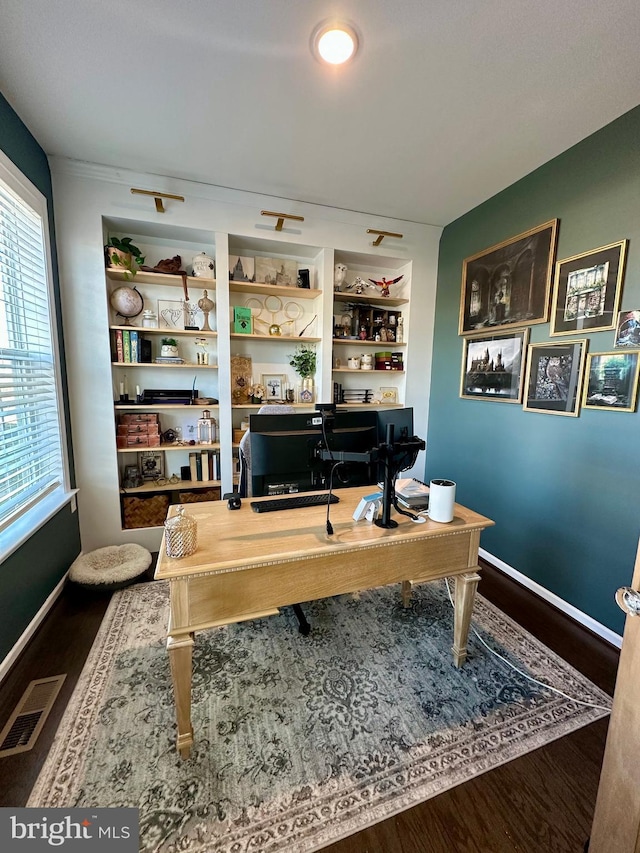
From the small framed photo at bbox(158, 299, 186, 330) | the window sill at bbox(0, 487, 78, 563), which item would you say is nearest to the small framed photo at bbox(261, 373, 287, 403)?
the small framed photo at bbox(158, 299, 186, 330)

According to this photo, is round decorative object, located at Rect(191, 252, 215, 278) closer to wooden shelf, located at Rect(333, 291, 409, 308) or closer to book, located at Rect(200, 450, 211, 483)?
wooden shelf, located at Rect(333, 291, 409, 308)

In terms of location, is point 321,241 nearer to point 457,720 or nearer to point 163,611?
point 163,611

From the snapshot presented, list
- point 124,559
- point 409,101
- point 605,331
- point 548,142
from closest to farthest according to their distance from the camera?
point 409,101
point 605,331
point 548,142
point 124,559

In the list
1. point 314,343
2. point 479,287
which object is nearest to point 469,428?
point 479,287

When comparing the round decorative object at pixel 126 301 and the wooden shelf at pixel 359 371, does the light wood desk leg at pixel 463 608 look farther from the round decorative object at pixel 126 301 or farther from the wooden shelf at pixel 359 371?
the round decorative object at pixel 126 301

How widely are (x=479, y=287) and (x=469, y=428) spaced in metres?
1.16

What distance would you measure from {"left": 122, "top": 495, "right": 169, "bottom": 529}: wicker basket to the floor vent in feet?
4.09

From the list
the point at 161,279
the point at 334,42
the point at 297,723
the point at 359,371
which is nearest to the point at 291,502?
the point at 297,723

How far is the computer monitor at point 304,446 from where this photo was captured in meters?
1.39

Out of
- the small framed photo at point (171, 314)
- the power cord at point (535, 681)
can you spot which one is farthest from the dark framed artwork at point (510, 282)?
the small framed photo at point (171, 314)

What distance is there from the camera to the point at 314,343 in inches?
125

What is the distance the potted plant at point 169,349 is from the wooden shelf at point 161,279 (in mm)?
464

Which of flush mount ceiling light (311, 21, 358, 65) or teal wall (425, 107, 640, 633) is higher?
flush mount ceiling light (311, 21, 358, 65)

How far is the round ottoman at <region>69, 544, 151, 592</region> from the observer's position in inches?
85.2
